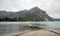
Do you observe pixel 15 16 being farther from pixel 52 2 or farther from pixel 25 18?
pixel 52 2

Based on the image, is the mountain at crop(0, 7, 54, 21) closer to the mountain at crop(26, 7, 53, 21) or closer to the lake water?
the mountain at crop(26, 7, 53, 21)

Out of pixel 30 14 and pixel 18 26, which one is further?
pixel 18 26

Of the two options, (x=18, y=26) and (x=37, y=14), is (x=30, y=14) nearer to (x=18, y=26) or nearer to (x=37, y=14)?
(x=37, y=14)

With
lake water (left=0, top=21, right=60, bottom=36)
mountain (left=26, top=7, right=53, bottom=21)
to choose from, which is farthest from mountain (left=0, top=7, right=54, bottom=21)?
lake water (left=0, top=21, right=60, bottom=36)

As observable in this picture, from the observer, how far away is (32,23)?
9.93 ft

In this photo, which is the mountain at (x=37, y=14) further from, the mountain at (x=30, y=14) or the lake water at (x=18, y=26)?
the lake water at (x=18, y=26)

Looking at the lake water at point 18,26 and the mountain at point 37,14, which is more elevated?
the mountain at point 37,14

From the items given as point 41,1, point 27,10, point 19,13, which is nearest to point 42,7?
point 41,1

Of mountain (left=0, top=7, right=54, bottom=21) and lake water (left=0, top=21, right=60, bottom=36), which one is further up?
mountain (left=0, top=7, right=54, bottom=21)

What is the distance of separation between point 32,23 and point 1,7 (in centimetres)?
99

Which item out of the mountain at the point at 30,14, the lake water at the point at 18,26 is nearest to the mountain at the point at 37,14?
the mountain at the point at 30,14

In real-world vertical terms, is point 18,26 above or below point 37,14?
below

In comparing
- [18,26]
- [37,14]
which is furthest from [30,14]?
[18,26]

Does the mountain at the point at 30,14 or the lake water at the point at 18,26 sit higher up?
the mountain at the point at 30,14
